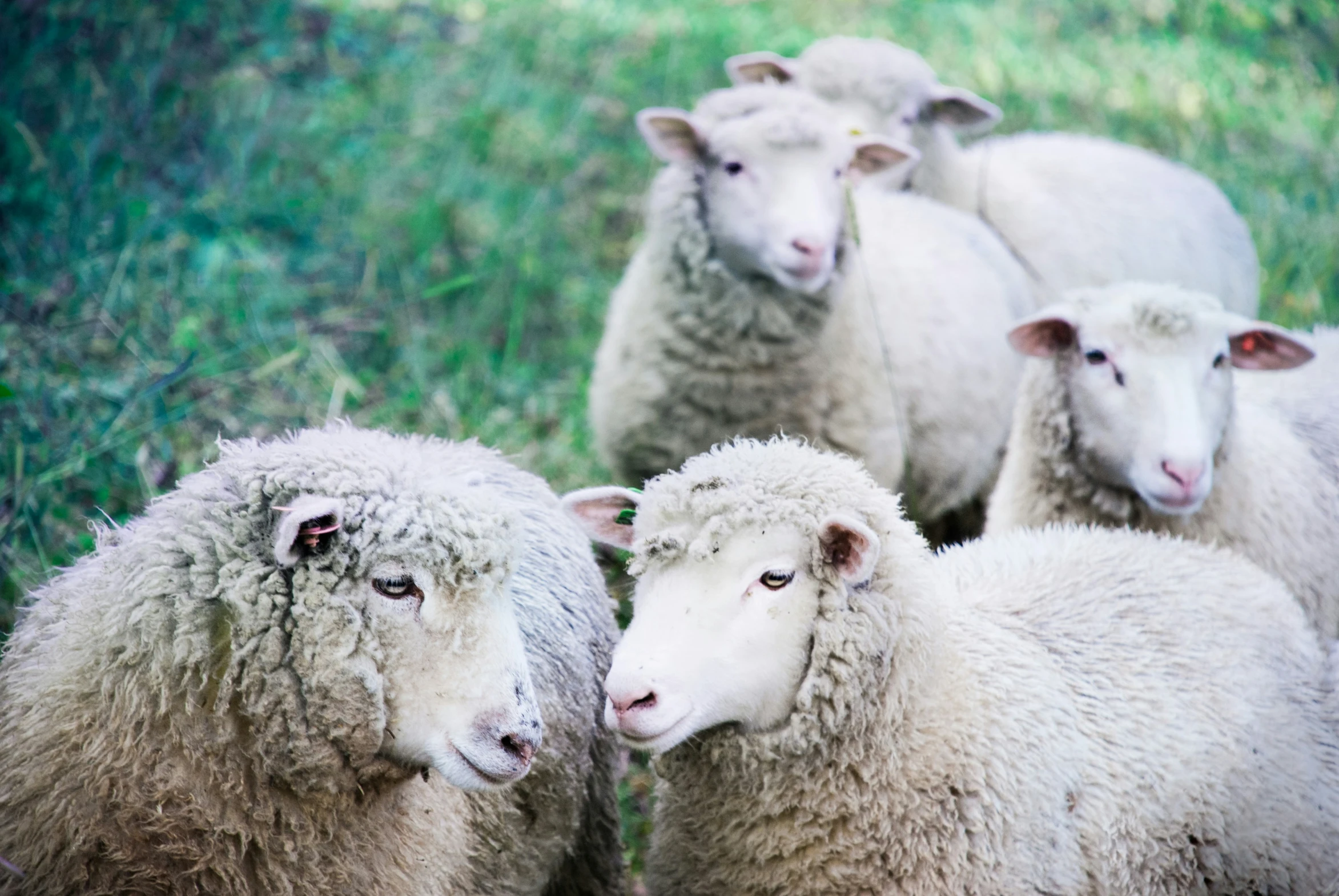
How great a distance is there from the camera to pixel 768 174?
4.32 m

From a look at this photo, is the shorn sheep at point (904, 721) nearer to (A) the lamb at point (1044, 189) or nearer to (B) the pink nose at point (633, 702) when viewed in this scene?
(B) the pink nose at point (633, 702)

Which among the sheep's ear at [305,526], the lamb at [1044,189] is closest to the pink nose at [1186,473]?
the sheep's ear at [305,526]

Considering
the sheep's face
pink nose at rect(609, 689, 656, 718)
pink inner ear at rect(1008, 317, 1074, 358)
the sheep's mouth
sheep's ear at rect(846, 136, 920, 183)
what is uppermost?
the sheep's face

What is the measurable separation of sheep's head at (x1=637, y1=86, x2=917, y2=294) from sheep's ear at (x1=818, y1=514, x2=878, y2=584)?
1.87m

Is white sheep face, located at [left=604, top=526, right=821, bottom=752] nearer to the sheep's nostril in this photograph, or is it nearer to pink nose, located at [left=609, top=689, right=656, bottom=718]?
pink nose, located at [left=609, top=689, right=656, bottom=718]

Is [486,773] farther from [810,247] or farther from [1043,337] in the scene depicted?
[810,247]

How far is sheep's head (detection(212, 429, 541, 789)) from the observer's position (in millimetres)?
2176

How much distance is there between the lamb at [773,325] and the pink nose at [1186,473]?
44.4 inches

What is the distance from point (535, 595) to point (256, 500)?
2.49 ft

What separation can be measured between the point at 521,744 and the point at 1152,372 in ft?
7.01

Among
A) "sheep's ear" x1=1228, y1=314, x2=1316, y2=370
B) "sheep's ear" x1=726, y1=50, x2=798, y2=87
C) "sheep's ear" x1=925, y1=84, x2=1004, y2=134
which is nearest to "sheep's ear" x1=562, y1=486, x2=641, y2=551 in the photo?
"sheep's ear" x1=1228, y1=314, x2=1316, y2=370

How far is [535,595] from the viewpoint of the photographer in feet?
9.26

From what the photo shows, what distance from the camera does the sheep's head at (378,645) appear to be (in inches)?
85.7

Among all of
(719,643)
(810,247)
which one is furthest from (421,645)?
(810,247)
